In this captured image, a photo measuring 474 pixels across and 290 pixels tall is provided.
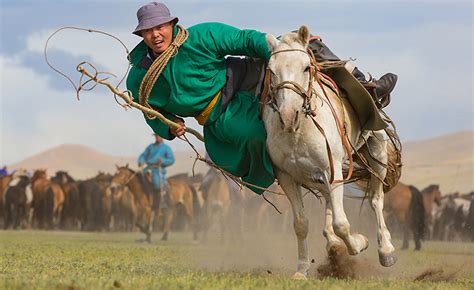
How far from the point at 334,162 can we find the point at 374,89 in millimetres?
1585

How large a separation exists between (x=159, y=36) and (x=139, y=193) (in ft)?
55.8

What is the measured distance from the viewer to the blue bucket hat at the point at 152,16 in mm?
9484

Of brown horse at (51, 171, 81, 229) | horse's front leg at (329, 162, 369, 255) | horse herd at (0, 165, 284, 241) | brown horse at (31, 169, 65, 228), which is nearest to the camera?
horse's front leg at (329, 162, 369, 255)

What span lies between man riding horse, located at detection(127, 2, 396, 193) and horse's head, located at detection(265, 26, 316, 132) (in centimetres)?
46

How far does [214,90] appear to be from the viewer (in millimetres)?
9711

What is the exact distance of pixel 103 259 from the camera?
13.5m

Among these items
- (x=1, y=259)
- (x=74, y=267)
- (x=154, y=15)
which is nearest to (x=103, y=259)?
(x=1, y=259)

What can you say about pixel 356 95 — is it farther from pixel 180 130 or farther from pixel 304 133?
pixel 180 130

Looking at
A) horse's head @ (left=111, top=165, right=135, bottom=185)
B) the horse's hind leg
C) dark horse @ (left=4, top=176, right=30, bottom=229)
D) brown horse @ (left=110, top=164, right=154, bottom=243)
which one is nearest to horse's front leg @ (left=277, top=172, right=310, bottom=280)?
the horse's hind leg

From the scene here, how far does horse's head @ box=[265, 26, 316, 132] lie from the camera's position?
28.1 ft

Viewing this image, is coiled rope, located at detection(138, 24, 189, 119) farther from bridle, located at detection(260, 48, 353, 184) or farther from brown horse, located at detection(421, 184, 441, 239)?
brown horse, located at detection(421, 184, 441, 239)

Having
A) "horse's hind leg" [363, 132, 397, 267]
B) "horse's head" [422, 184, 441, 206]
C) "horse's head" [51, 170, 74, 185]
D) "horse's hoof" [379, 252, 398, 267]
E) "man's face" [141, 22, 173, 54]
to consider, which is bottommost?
"horse's hoof" [379, 252, 398, 267]

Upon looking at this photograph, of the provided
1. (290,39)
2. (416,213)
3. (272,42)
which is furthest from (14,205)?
(290,39)

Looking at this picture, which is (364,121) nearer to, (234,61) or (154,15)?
(234,61)
